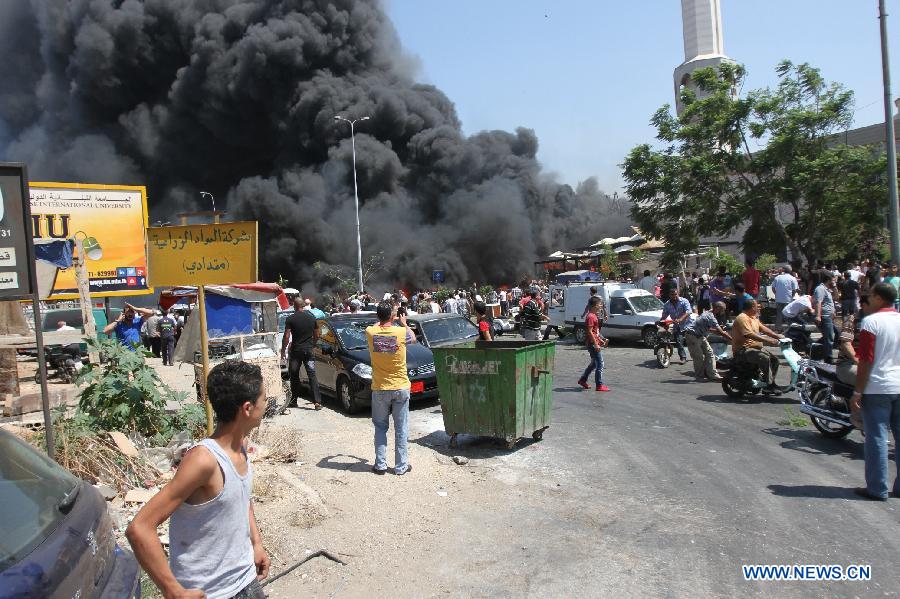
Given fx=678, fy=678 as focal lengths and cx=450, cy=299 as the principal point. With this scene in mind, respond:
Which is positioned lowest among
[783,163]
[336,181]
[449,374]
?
[449,374]

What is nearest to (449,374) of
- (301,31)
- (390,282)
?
(390,282)

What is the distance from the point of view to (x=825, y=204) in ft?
57.9

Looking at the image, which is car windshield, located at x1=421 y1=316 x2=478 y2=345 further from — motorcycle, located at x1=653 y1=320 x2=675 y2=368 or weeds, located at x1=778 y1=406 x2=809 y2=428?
weeds, located at x1=778 y1=406 x2=809 y2=428

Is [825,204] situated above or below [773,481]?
above

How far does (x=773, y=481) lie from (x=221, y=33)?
49.6 meters

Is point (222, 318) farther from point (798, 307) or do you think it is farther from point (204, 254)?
point (798, 307)

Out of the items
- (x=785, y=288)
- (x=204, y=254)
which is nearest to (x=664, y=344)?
(x=785, y=288)

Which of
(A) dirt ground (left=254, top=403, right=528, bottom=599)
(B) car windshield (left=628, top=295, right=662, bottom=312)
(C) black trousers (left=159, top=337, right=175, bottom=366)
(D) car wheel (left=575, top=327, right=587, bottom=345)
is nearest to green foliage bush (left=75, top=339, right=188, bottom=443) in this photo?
(A) dirt ground (left=254, top=403, right=528, bottom=599)

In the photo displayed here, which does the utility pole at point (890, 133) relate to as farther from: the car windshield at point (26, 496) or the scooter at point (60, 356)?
the scooter at point (60, 356)

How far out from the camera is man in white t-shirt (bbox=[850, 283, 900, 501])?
16.2 feet

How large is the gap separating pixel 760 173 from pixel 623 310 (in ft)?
21.2

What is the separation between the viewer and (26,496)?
7.97 feet

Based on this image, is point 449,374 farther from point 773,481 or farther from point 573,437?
point 773,481

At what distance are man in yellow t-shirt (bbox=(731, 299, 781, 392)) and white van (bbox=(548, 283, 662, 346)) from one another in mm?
5922
